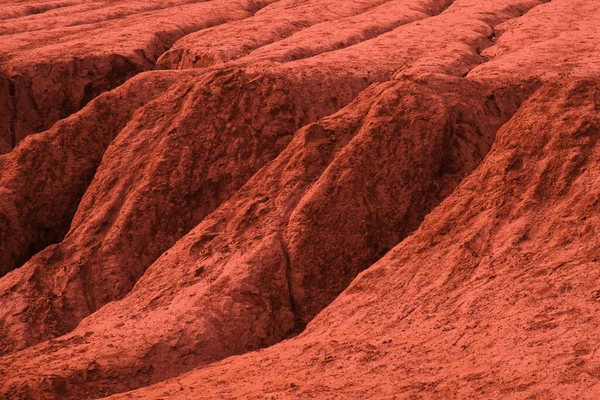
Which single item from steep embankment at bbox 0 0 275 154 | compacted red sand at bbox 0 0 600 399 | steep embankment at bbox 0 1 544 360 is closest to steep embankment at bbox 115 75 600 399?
compacted red sand at bbox 0 0 600 399

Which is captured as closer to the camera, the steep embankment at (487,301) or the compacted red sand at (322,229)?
the steep embankment at (487,301)

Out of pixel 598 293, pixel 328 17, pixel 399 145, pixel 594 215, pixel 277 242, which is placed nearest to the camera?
pixel 598 293

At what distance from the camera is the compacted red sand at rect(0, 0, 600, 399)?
316 inches

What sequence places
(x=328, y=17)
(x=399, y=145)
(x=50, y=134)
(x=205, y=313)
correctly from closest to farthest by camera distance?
(x=205, y=313) → (x=399, y=145) → (x=50, y=134) → (x=328, y=17)

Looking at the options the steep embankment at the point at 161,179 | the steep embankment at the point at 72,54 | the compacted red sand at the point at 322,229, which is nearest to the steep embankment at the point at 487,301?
the compacted red sand at the point at 322,229

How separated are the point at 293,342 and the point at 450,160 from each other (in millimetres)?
3714

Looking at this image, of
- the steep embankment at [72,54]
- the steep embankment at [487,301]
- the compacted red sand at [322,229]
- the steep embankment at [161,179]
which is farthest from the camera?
the steep embankment at [72,54]

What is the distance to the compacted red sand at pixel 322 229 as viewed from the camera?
8.04 metres

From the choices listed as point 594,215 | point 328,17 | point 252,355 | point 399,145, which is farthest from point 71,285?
point 328,17

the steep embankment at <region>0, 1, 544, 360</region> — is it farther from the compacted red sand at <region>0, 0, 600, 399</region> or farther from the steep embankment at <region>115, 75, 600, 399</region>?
the steep embankment at <region>115, 75, 600, 399</region>

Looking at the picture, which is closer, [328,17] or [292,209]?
[292,209]

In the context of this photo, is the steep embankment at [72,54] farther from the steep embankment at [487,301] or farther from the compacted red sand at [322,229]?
the steep embankment at [487,301]

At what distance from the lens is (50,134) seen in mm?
14219

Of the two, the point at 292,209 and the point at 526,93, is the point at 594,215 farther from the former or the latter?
the point at 526,93
